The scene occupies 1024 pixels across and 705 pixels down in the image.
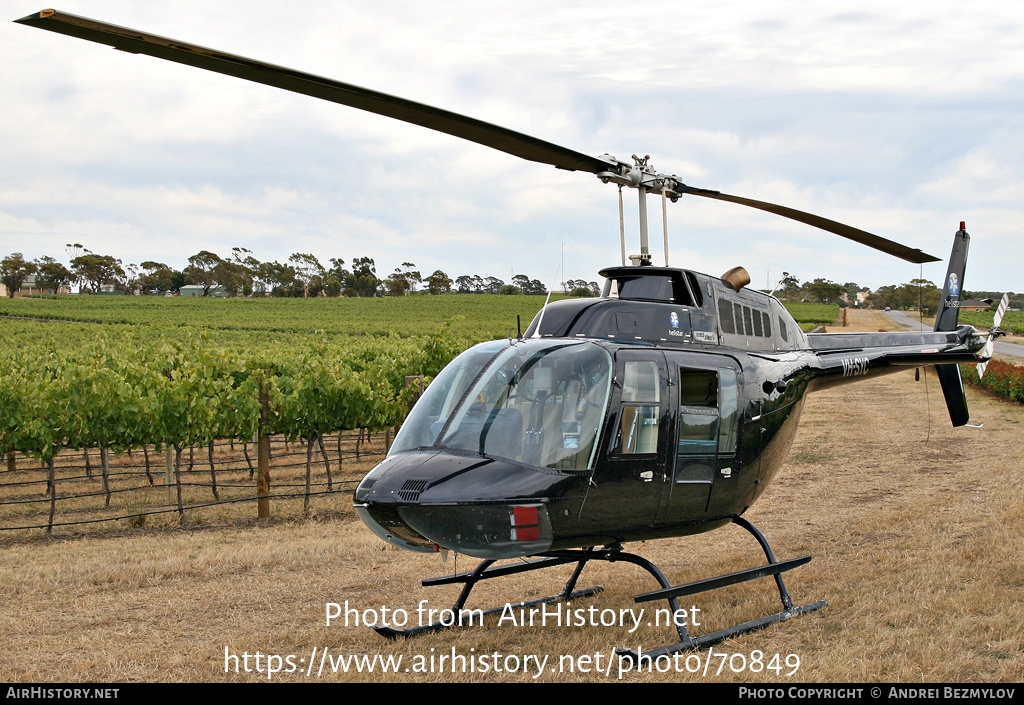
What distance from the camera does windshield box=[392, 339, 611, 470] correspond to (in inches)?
222

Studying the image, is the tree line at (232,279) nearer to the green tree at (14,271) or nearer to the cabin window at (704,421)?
the green tree at (14,271)

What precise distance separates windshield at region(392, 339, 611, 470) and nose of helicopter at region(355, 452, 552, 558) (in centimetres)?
18

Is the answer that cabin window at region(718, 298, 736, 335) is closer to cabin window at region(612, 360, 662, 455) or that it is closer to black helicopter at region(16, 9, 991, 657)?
black helicopter at region(16, 9, 991, 657)

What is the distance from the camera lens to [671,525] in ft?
21.1

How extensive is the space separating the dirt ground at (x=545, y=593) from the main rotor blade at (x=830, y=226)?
11.0ft

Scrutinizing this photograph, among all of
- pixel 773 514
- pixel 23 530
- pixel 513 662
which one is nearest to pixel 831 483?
pixel 773 514

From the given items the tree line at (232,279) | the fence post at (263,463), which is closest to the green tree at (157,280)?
the tree line at (232,279)

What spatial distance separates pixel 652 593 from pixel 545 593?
2.70 m

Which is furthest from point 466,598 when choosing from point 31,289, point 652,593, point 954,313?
point 31,289

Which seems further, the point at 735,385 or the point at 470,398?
the point at 735,385

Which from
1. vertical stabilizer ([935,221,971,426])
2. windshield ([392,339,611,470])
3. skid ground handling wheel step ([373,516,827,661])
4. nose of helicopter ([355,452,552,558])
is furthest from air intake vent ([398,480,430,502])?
vertical stabilizer ([935,221,971,426])

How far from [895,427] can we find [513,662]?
57.3ft

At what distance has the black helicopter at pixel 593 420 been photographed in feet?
17.6
